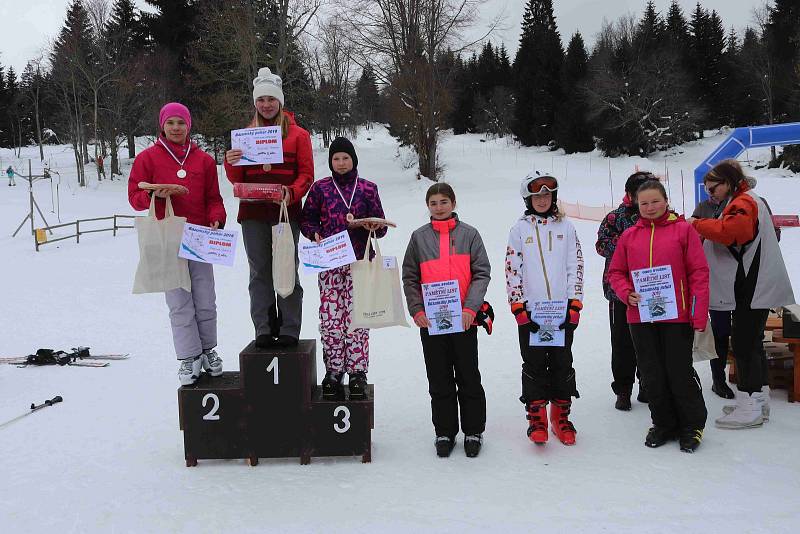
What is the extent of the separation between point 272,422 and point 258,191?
157cm

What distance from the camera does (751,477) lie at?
139 inches

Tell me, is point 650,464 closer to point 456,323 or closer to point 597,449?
point 597,449

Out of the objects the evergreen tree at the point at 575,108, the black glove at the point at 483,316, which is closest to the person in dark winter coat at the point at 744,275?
the black glove at the point at 483,316

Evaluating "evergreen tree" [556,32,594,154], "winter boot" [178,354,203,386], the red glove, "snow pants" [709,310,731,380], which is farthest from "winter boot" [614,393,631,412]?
"evergreen tree" [556,32,594,154]

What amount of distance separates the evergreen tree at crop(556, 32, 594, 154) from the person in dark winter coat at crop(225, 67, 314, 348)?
1348 inches

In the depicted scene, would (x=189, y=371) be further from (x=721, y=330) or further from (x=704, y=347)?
(x=721, y=330)

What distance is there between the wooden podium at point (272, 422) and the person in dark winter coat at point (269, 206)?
0.31 meters

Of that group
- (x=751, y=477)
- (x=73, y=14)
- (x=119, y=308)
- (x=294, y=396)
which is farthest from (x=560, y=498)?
(x=73, y=14)

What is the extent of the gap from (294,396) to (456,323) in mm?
1207

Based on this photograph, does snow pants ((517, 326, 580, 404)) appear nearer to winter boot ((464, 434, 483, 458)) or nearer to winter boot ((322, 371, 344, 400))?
winter boot ((464, 434, 483, 458))

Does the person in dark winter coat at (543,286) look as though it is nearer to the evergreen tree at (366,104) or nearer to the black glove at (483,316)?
the black glove at (483,316)

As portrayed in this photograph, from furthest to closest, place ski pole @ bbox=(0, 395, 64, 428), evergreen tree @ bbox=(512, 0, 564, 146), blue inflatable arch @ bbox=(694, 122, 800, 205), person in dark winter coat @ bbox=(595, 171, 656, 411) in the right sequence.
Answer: evergreen tree @ bbox=(512, 0, 564, 146)
blue inflatable arch @ bbox=(694, 122, 800, 205)
ski pole @ bbox=(0, 395, 64, 428)
person in dark winter coat @ bbox=(595, 171, 656, 411)

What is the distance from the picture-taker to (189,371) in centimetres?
412

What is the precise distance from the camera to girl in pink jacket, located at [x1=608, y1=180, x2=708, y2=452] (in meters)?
3.90
